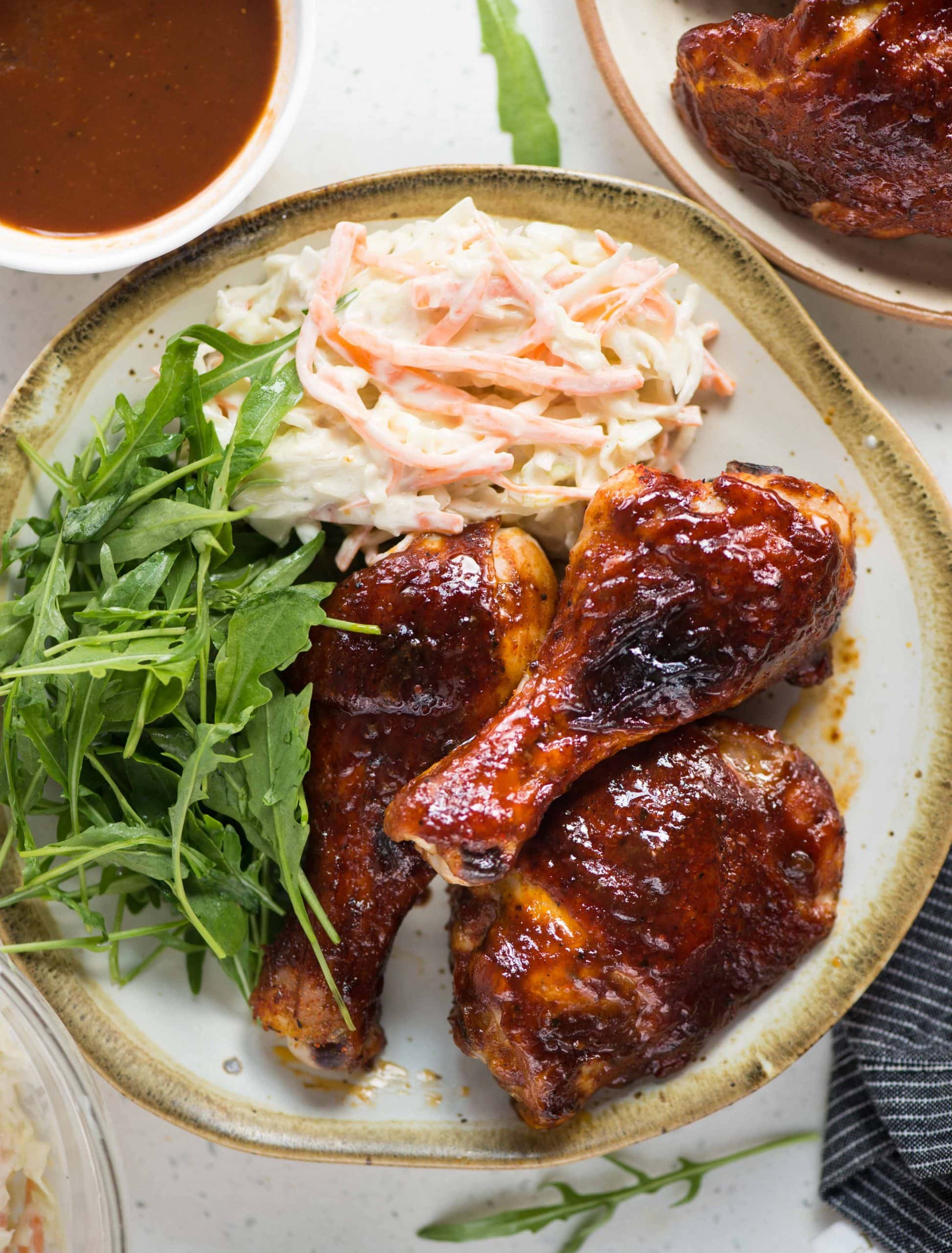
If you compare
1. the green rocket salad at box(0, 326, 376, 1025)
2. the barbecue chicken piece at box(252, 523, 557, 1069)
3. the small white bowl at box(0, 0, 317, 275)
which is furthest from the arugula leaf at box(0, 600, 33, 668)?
the small white bowl at box(0, 0, 317, 275)

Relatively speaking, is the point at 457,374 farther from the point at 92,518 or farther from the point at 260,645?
the point at 92,518

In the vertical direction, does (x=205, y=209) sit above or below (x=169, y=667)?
above

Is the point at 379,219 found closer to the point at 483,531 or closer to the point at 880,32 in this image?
A: the point at 483,531

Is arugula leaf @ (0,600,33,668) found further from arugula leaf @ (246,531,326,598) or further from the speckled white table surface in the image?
the speckled white table surface

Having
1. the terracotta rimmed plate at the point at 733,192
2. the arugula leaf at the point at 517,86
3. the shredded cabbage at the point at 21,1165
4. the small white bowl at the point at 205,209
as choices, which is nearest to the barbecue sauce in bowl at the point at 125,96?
the small white bowl at the point at 205,209

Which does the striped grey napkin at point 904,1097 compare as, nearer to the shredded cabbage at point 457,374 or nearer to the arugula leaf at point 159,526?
the shredded cabbage at point 457,374

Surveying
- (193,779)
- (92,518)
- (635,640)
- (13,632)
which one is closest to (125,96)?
(92,518)
